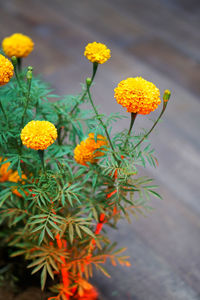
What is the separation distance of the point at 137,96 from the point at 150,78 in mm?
2257

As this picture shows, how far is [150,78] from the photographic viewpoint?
314cm

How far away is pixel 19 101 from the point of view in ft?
4.26

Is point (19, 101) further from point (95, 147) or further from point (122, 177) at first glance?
point (122, 177)

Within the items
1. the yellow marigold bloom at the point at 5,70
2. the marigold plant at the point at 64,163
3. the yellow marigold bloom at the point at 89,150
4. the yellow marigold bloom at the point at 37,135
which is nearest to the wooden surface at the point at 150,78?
the marigold plant at the point at 64,163

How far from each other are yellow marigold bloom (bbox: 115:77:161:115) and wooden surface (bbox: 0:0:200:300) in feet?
3.40

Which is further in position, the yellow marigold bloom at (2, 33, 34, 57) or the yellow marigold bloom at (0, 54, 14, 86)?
the yellow marigold bloom at (2, 33, 34, 57)

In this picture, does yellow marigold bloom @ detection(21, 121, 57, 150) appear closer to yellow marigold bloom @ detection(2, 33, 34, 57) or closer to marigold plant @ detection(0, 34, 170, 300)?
marigold plant @ detection(0, 34, 170, 300)

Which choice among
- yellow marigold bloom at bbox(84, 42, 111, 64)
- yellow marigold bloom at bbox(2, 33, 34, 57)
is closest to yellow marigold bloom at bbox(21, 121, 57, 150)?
yellow marigold bloom at bbox(84, 42, 111, 64)

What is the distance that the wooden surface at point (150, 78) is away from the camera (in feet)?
5.86

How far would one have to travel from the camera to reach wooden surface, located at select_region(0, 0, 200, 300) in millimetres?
1785

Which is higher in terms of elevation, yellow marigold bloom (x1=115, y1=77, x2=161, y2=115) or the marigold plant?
yellow marigold bloom (x1=115, y1=77, x2=161, y2=115)

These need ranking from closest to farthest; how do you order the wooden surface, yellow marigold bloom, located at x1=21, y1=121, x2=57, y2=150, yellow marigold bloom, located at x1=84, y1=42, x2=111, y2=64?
yellow marigold bloom, located at x1=21, y1=121, x2=57, y2=150 < yellow marigold bloom, located at x1=84, y1=42, x2=111, y2=64 < the wooden surface

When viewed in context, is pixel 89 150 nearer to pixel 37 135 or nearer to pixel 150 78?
pixel 37 135

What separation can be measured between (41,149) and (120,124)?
1809mm
